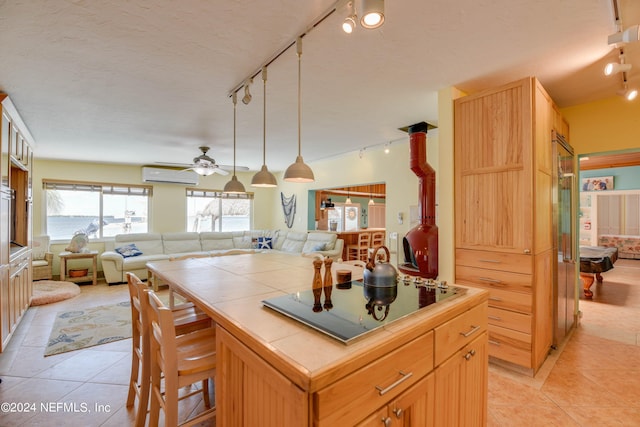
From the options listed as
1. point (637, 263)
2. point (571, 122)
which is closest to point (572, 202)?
point (571, 122)

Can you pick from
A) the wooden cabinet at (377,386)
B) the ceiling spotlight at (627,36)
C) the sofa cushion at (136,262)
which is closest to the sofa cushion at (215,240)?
the sofa cushion at (136,262)

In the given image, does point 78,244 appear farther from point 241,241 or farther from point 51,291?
point 241,241

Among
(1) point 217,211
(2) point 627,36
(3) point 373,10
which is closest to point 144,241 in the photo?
(1) point 217,211

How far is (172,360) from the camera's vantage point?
1.31 metres

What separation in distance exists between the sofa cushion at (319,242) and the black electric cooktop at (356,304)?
4.22 metres

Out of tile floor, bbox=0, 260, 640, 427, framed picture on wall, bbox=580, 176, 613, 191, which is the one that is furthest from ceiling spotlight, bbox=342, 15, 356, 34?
framed picture on wall, bbox=580, 176, 613, 191

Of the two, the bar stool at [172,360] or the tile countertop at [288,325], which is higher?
the tile countertop at [288,325]

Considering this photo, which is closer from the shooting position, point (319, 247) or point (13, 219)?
point (13, 219)

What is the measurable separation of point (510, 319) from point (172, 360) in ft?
8.03

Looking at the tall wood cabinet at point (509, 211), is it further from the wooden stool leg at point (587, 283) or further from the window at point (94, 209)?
the window at point (94, 209)

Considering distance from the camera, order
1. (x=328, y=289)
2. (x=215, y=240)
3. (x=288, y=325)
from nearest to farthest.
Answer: (x=288, y=325)
(x=328, y=289)
(x=215, y=240)

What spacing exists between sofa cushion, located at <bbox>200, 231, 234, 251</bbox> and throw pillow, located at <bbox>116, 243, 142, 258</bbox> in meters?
1.35

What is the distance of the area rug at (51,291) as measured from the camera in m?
4.26

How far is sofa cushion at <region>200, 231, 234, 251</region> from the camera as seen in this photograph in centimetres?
690
